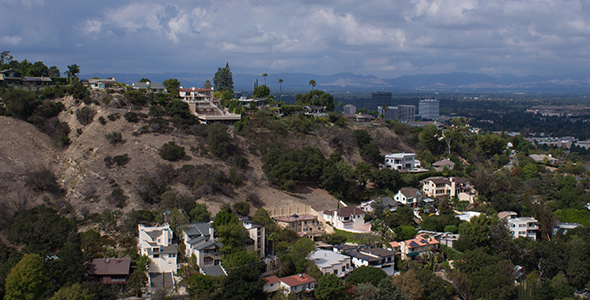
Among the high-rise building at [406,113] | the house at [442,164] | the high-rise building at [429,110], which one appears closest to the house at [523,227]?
the house at [442,164]

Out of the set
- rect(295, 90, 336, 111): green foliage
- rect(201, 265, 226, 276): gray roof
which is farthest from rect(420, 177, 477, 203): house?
rect(295, 90, 336, 111): green foliage

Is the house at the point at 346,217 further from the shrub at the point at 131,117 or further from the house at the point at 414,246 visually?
the shrub at the point at 131,117

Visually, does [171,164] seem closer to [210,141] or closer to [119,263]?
[210,141]

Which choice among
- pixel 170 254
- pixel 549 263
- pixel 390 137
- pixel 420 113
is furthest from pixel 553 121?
pixel 170 254

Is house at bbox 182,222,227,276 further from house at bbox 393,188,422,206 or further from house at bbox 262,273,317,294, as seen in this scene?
house at bbox 393,188,422,206

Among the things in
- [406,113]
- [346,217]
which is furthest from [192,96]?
[406,113]

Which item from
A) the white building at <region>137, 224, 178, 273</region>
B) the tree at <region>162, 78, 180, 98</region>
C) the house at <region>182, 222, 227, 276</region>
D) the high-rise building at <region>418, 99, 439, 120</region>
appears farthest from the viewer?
the high-rise building at <region>418, 99, 439, 120</region>
